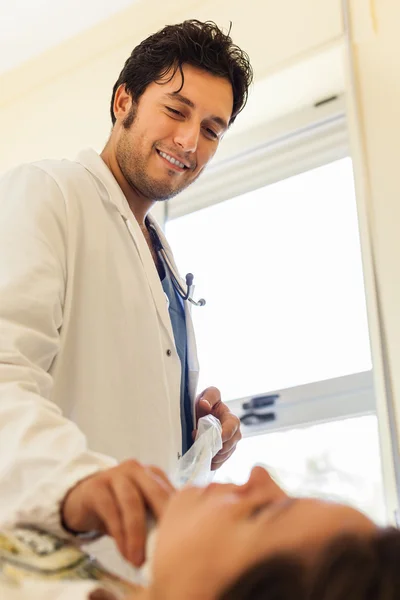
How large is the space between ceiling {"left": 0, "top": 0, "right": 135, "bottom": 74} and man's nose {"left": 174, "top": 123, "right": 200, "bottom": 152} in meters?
1.33

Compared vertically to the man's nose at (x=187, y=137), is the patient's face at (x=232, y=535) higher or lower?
lower

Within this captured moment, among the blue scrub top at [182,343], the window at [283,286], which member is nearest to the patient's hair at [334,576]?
the blue scrub top at [182,343]

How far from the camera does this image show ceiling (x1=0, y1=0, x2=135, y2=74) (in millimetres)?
2525

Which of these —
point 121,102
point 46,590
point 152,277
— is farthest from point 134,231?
point 46,590

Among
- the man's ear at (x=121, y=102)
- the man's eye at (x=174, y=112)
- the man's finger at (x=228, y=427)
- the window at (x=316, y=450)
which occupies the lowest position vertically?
the window at (x=316, y=450)

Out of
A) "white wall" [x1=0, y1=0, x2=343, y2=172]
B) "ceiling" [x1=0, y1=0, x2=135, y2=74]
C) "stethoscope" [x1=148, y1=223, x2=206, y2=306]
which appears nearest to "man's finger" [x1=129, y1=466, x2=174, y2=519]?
"stethoscope" [x1=148, y1=223, x2=206, y2=306]

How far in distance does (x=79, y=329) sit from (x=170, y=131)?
56cm

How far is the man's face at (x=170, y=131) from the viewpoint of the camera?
1448mm

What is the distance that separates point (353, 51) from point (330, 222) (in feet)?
1.56

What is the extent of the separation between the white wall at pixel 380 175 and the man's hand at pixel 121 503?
0.92 metres

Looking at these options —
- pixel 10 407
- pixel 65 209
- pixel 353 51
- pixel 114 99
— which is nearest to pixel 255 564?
pixel 10 407

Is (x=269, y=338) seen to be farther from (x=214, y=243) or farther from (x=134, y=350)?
(x=134, y=350)

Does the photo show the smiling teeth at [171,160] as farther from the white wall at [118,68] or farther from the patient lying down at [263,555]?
the patient lying down at [263,555]

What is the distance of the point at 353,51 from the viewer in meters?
1.95
